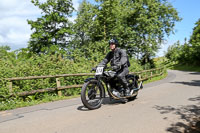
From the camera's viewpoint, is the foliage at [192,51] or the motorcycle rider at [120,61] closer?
the motorcycle rider at [120,61]

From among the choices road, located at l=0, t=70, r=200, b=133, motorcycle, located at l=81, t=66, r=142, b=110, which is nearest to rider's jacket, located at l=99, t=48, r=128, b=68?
motorcycle, located at l=81, t=66, r=142, b=110

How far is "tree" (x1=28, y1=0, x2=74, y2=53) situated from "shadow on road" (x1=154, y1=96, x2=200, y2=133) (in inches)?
898

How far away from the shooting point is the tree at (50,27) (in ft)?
88.8

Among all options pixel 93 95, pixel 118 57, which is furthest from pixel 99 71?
pixel 118 57

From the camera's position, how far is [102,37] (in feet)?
97.1

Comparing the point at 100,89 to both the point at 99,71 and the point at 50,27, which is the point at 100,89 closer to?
Answer: the point at 99,71

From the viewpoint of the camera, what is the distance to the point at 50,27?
28.5m

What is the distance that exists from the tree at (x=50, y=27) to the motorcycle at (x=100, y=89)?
70.1 feet

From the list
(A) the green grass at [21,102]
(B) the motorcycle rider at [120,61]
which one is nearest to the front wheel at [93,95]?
(B) the motorcycle rider at [120,61]

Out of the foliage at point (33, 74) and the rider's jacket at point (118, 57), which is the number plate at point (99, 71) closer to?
the rider's jacket at point (118, 57)

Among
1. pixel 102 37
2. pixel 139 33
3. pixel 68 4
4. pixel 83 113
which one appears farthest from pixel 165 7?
pixel 83 113

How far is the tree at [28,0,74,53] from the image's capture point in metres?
27.1

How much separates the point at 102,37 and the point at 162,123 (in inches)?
1031

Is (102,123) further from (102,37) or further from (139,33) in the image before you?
(102,37)
